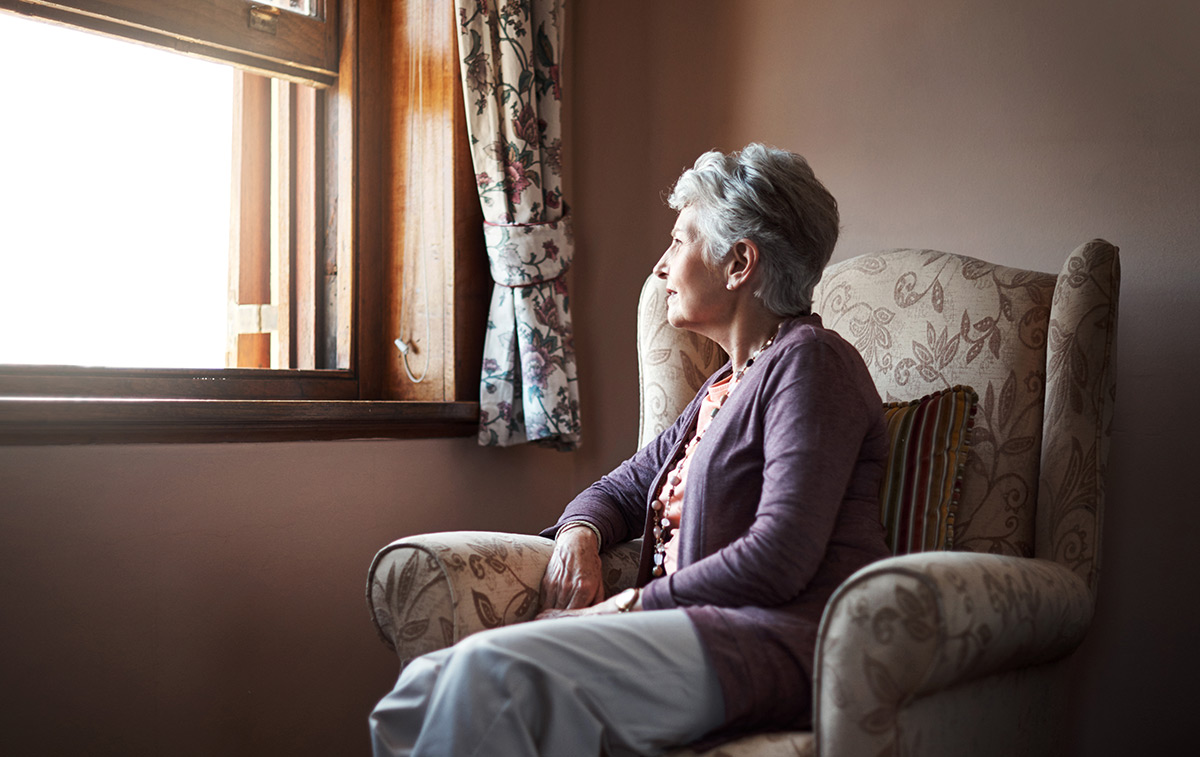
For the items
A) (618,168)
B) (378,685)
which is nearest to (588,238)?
(618,168)

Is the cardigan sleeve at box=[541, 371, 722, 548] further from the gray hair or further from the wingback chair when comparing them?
the gray hair

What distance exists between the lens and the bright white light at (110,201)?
1761 mm

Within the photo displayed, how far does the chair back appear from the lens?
1.35 metres

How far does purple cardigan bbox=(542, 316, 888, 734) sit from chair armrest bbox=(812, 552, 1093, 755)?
11 centimetres

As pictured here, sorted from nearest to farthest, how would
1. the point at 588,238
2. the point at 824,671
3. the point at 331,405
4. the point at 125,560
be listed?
the point at 824,671
the point at 125,560
the point at 331,405
the point at 588,238

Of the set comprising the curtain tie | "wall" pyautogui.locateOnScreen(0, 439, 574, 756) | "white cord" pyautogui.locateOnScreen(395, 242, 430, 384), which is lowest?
"wall" pyautogui.locateOnScreen(0, 439, 574, 756)

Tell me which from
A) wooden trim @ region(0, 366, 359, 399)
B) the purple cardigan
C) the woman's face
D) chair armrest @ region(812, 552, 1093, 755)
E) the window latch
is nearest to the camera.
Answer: chair armrest @ region(812, 552, 1093, 755)

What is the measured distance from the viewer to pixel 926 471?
136 centimetres

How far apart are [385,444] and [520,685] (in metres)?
1.04

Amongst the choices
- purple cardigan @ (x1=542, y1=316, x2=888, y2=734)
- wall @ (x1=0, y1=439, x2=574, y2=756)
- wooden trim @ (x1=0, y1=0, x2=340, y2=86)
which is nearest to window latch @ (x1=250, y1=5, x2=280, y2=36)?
wooden trim @ (x1=0, y1=0, x2=340, y2=86)

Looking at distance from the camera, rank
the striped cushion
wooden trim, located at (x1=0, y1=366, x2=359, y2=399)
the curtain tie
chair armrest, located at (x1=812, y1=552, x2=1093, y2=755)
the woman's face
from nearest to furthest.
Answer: chair armrest, located at (x1=812, y1=552, x2=1093, y2=755) → the striped cushion → the woman's face → wooden trim, located at (x1=0, y1=366, x2=359, y2=399) → the curtain tie

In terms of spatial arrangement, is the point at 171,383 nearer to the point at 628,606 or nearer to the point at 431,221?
the point at 431,221

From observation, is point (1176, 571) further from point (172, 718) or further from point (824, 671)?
point (172, 718)

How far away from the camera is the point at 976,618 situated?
0.99 meters
